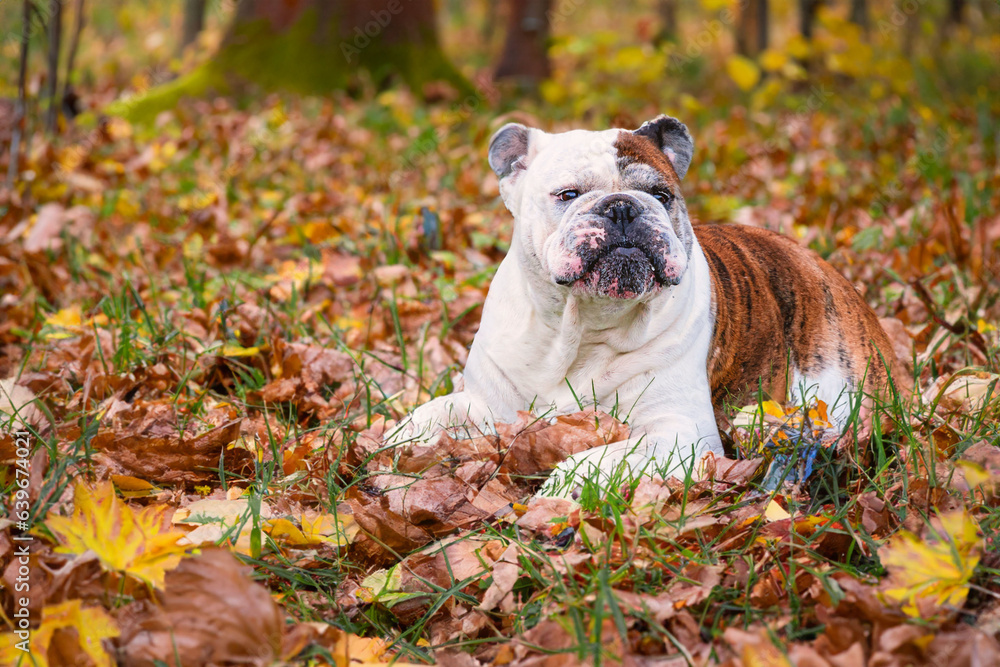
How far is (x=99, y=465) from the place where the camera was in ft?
7.98

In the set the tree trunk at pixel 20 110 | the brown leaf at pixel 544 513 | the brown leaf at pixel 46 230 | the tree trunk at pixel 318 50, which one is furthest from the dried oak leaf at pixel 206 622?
the tree trunk at pixel 318 50

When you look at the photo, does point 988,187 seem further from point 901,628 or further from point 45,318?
point 45,318

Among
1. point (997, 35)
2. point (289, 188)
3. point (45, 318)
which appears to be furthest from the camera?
point (997, 35)

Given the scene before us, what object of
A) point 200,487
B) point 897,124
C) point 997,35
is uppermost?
point 997,35

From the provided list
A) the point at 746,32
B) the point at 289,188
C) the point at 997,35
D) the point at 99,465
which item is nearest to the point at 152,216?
the point at 289,188

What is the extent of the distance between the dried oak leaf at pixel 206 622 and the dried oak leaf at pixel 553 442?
3.12 ft

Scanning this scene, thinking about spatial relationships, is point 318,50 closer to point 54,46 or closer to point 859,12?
point 54,46

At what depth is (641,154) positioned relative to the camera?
9.04 feet

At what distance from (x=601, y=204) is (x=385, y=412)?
107 centimetres

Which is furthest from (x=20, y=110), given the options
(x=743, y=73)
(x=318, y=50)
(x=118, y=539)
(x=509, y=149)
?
(x=743, y=73)

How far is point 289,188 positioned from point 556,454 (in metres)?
4.32

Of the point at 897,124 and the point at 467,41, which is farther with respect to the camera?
the point at 467,41

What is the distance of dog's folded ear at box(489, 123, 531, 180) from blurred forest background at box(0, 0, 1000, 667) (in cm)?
82

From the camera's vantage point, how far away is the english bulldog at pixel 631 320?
254 centimetres
